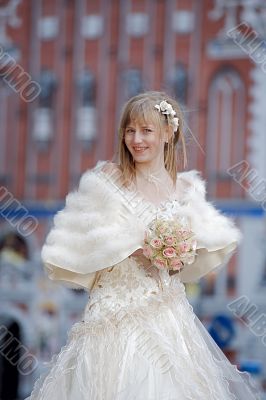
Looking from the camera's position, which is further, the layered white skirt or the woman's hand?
the woman's hand

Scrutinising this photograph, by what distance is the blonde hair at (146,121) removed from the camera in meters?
2.93

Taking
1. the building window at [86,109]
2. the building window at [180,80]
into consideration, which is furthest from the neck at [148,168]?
the building window at [86,109]

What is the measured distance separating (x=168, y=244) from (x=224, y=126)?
2.97 meters

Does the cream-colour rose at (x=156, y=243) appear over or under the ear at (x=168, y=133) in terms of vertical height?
under

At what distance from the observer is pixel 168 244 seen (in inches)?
110

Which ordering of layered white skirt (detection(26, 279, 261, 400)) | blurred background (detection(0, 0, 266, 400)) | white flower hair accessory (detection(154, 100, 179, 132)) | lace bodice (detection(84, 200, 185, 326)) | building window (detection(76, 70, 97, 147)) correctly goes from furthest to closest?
building window (detection(76, 70, 97, 147)), blurred background (detection(0, 0, 266, 400)), white flower hair accessory (detection(154, 100, 179, 132)), lace bodice (detection(84, 200, 185, 326)), layered white skirt (detection(26, 279, 261, 400))

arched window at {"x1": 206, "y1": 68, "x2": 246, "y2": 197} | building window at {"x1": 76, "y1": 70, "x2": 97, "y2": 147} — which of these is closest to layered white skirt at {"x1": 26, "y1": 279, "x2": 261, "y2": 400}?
arched window at {"x1": 206, "y1": 68, "x2": 246, "y2": 197}

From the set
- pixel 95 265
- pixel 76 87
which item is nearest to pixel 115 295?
pixel 95 265

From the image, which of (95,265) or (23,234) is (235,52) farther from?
(95,265)

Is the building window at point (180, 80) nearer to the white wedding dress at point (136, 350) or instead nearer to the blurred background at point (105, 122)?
the blurred background at point (105, 122)

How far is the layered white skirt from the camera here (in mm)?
2721

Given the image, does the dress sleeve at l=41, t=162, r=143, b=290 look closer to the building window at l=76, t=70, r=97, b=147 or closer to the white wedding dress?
the white wedding dress

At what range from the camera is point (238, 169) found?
18.2 ft

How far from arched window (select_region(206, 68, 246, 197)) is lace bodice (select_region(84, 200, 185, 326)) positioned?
2.71 m
